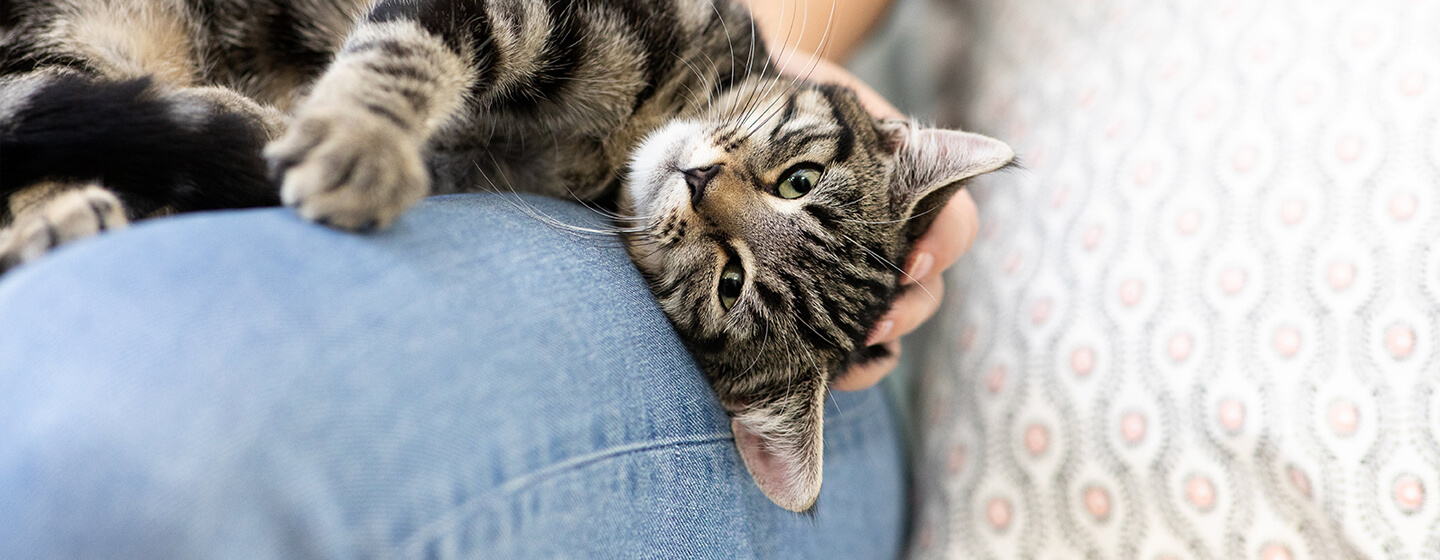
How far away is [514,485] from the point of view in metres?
0.58

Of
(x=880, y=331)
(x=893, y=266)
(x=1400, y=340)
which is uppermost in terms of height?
(x=1400, y=340)

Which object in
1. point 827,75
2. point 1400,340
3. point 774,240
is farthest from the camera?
point 827,75

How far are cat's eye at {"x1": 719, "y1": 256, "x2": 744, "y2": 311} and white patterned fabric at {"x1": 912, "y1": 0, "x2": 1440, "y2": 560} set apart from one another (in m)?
0.44

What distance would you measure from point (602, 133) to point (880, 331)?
1.65ft

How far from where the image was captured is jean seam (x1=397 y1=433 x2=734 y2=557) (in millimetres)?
521

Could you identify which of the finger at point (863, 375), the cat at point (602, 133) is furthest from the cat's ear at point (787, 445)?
the finger at point (863, 375)

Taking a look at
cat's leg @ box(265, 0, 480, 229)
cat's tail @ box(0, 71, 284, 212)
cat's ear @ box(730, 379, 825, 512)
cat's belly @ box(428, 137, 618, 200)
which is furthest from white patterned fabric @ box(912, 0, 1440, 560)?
cat's tail @ box(0, 71, 284, 212)

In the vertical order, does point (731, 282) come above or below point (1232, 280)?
below

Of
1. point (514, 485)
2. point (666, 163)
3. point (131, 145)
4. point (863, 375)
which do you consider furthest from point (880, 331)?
point (131, 145)

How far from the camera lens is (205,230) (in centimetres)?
57

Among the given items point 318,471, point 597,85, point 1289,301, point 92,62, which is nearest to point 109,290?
point 318,471

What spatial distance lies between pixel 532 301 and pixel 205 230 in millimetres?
251

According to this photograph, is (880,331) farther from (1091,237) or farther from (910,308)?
(1091,237)

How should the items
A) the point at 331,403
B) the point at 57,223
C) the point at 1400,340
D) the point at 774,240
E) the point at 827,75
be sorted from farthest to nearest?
1. the point at 827,75
2. the point at 774,240
3. the point at 1400,340
4. the point at 57,223
5. the point at 331,403
